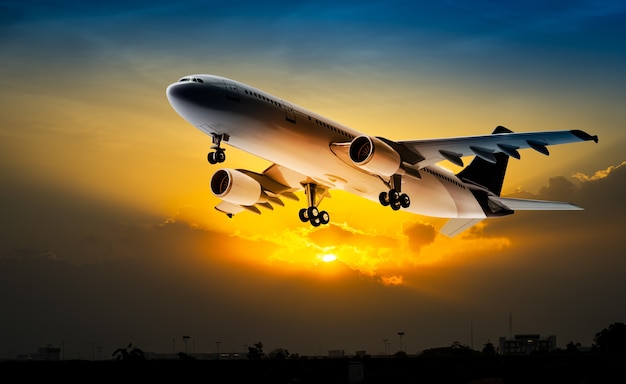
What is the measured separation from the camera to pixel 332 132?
44.1 meters

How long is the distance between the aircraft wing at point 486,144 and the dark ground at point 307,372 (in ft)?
43.2

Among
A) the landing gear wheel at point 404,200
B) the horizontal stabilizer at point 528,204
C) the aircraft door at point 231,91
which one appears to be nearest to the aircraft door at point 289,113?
the aircraft door at point 231,91

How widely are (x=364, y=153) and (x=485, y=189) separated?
18069mm

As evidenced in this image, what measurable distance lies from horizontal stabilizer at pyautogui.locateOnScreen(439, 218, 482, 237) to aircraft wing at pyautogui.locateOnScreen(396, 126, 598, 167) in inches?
472

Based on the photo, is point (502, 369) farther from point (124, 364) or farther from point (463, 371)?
point (124, 364)

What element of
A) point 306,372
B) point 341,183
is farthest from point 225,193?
point 306,372

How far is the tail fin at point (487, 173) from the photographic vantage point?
63.0m

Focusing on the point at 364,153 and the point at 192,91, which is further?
the point at 364,153

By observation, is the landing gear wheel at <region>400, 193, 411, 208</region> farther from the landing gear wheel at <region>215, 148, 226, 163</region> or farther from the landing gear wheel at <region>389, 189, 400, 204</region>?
the landing gear wheel at <region>215, 148, 226, 163</region>

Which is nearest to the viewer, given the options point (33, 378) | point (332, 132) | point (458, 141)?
point (33, 378)

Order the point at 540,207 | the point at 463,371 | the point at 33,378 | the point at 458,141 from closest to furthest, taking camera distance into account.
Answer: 1. the point at 33,378
2. the point at 463,371
3. the point at 458,141
4. the point at 540,207

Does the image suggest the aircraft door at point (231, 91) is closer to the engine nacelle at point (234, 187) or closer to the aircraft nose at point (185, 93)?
the aircraft nose at point (185, 93)

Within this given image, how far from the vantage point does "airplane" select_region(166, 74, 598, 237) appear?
39125mm

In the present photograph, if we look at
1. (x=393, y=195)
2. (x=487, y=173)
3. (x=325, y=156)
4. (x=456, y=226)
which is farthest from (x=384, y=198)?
(x=487, y=173)
